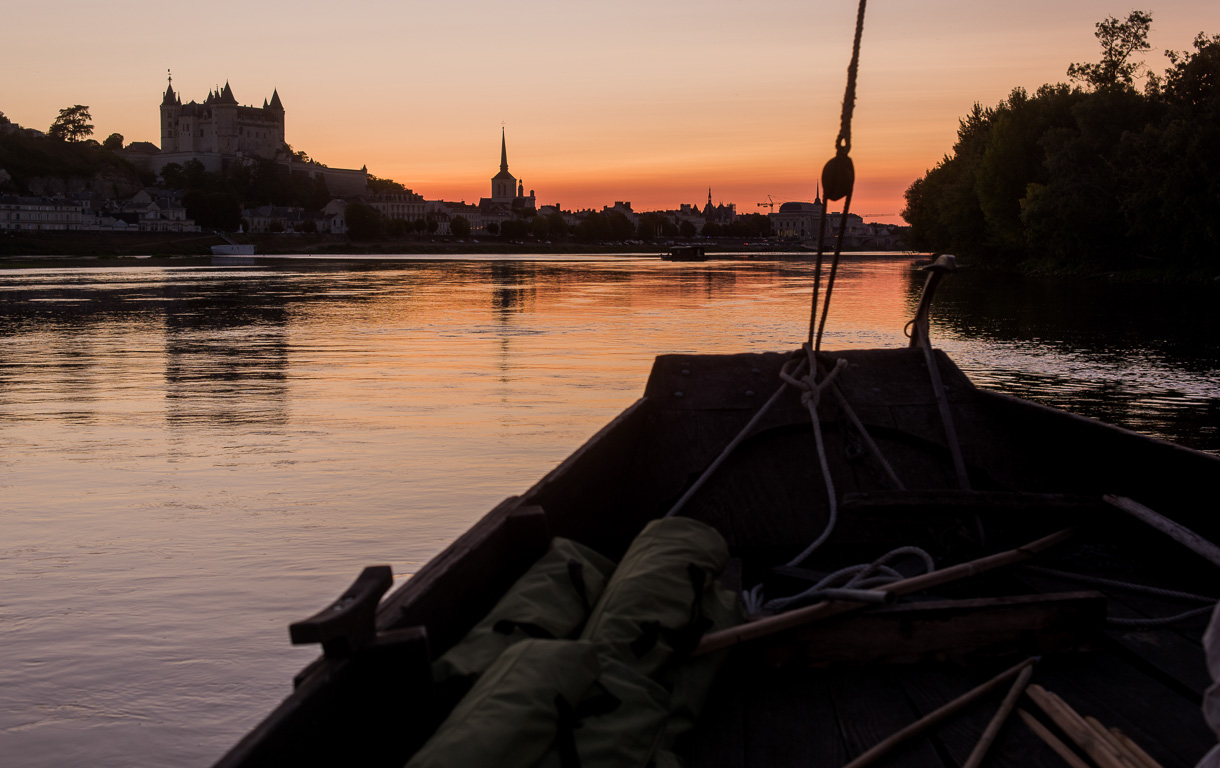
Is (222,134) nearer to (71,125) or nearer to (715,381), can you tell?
(71,125)

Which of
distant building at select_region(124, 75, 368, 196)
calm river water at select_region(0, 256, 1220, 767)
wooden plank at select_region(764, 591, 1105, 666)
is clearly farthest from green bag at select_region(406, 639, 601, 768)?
distant building at select_region(124, 75, 368, 196)

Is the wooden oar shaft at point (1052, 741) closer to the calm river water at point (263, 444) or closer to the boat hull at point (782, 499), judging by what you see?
the boat hull at point (782, 499)

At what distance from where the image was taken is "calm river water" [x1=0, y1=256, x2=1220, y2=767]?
4867mm

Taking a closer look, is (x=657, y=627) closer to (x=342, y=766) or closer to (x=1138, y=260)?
(x=342, y=766)

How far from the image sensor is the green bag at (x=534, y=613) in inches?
97.5

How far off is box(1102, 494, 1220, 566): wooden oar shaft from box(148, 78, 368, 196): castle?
17740cm

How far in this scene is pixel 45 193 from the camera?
14675cm

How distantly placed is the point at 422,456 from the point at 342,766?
25.1 feet

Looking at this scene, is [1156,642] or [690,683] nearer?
[690,683]

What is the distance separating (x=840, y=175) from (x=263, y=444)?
7408 mm

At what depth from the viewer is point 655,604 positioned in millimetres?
2951

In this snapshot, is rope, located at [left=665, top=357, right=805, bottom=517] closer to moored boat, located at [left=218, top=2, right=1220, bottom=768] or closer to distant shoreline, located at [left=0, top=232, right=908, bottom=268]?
moored boat, located at [left=218, top=2, right=1220, bottom=768]

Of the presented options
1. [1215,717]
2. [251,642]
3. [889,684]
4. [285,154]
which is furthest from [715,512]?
[285,154]

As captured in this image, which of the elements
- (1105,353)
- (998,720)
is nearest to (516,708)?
(998,720)
